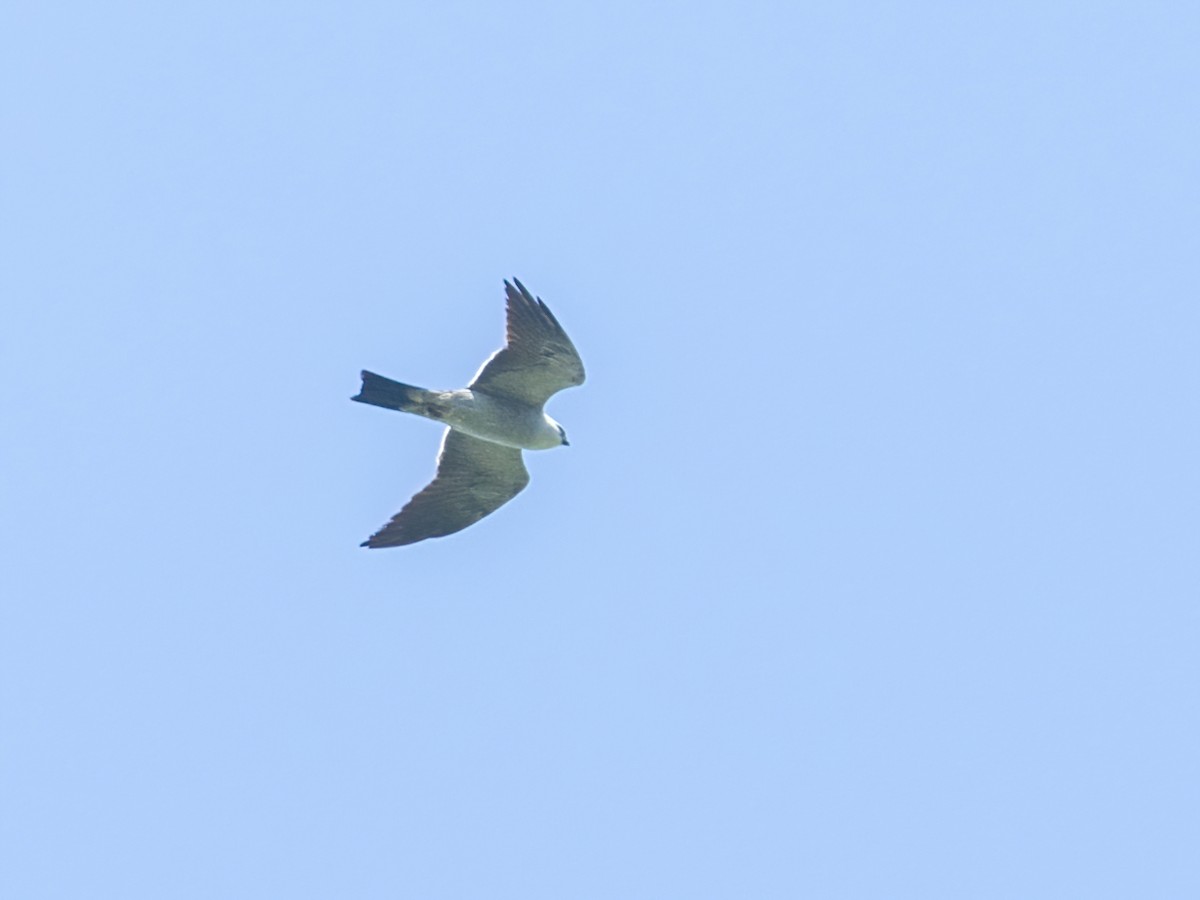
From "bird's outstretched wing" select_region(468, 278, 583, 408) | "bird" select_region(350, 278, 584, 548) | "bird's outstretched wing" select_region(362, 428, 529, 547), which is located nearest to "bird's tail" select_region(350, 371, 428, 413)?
"bird" select_region(350, 278, 584, 548)

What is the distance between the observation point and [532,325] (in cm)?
1881

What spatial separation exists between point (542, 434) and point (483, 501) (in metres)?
1.52

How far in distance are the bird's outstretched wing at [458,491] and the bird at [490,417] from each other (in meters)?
0.01

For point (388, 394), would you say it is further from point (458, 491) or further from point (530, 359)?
point (458, 491)

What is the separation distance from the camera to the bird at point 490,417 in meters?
18.9

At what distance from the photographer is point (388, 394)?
19422 millimetres

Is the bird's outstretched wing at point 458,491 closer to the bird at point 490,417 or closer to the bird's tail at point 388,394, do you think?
the bird at point 490,417

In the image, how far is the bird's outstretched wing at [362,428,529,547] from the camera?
2067cm

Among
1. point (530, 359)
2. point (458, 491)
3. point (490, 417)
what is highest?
point (530, 359)

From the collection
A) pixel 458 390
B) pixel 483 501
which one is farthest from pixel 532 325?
pixel 483 501

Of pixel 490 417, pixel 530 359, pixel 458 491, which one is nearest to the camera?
pixel 530 359

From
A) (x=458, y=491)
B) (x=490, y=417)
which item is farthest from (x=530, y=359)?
(x=458, y=491)

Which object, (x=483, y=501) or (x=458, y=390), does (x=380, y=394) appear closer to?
(x=458, y=390)

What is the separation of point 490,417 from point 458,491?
5.02 ft
